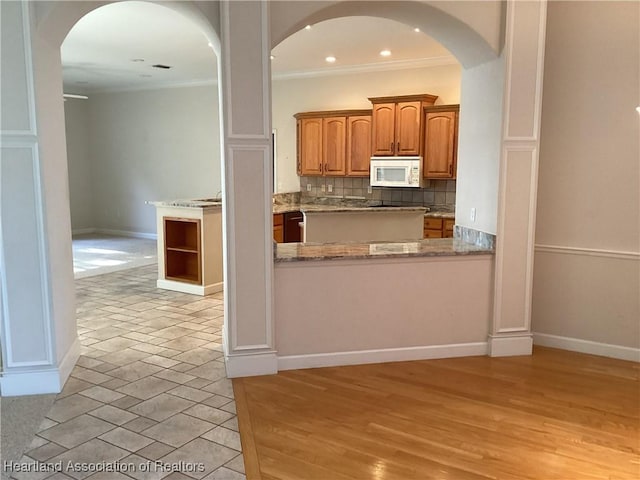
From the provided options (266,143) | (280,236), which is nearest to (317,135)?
(280,236)

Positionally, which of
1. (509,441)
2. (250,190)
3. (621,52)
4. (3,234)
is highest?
(621,52)

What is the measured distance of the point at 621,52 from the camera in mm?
3947

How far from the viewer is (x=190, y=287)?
6094 mm

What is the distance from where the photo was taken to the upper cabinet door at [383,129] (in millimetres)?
7258

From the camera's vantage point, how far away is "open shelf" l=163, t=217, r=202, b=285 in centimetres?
617

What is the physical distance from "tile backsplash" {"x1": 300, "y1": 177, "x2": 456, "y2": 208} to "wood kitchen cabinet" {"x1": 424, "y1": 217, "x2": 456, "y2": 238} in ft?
1.98

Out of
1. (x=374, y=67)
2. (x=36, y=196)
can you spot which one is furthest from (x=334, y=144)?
(x=36, y=196)

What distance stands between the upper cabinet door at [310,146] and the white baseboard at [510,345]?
4.57 metres

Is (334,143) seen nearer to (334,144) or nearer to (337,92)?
(334,144)

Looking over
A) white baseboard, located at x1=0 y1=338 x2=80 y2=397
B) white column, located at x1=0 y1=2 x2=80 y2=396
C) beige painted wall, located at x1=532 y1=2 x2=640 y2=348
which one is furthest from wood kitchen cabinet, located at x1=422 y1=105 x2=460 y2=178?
white baseboard, located at x1=0 y1=338 x2=80 y2=397

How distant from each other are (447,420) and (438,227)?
156 inches

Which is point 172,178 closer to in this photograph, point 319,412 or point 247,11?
point 247,11

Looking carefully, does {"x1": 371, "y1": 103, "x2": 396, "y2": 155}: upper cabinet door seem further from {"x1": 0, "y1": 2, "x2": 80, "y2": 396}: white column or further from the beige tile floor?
{"x1": 0, "y1": 2, "x2": 80, "y2": 396}: white column

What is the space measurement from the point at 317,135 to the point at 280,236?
6.14ft
